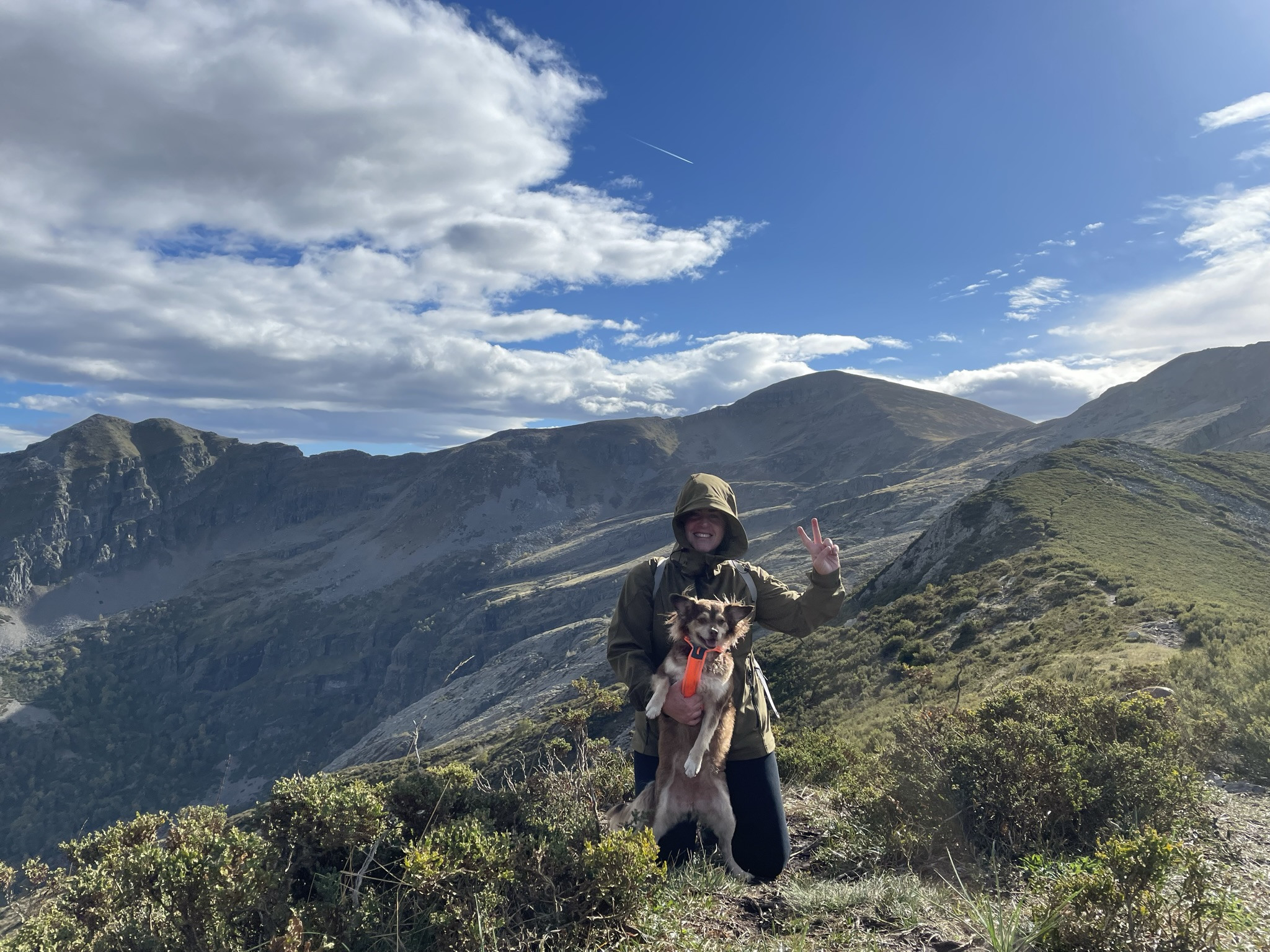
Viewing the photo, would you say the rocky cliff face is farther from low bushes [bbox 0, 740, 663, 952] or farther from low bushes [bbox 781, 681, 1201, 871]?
low bushes [bbox 0, 740, 663, 952]

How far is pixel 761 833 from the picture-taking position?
421 cm

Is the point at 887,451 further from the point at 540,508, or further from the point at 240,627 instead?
the point at 240,627

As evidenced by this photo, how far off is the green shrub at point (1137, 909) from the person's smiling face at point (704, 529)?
259 centimetres

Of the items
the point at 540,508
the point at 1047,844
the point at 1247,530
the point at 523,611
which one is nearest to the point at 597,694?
the point at 1047,844

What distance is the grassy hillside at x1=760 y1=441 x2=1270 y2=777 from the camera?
10.7 meters

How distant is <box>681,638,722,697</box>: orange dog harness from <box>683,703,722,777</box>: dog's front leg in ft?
0.59

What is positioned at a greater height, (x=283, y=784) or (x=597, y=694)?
(x=283, y=784)

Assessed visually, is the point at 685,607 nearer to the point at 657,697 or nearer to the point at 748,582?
the point at 657,697

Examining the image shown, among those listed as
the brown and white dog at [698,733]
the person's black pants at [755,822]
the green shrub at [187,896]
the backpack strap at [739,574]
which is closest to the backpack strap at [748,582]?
the backpack strap at [739,574]

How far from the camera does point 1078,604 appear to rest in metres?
21.0

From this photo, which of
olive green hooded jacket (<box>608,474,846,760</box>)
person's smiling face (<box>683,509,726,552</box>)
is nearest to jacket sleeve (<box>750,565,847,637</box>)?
olive green hooded jacket (<box>608,474,846,760</box>)

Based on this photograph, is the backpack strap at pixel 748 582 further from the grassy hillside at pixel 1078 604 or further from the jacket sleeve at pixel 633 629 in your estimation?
the grassy hillside at pixel 1078 604

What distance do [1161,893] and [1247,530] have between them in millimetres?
44704

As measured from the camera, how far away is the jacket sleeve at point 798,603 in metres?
4.33
